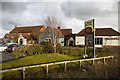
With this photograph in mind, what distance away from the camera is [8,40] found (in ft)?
112

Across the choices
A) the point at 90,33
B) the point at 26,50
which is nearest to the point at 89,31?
the point at 90,33

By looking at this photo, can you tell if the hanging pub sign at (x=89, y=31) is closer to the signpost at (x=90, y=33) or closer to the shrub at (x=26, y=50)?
the signpost at (x=90, y=33)

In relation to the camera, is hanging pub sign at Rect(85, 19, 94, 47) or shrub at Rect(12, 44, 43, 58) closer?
shrub at Rect(12, 44, 43, 58)

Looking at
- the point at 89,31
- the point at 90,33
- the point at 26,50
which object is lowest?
the point at 26,50

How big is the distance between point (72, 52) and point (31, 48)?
5332 mm

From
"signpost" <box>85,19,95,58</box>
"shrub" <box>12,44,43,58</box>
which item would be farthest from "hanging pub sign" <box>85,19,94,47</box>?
"shrub" <box>12,44,43,58</box>

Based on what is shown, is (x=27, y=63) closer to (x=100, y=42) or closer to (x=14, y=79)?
(x=14, y=79)

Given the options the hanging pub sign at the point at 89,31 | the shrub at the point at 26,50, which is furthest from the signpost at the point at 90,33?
the shrub at the point at 26,50

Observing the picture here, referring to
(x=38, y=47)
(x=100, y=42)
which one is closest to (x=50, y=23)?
(x=38, y=47)

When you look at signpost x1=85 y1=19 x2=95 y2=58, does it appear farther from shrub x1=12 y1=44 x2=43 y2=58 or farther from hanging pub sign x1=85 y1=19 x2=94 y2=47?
shrub x1=12 y1=44 x2=43 y2=58

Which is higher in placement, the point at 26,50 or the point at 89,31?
the point at 89,31

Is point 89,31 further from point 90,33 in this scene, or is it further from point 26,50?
point 26,50

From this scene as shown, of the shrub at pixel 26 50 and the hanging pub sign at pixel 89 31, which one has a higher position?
the hanging pub sign at pixel 89 31

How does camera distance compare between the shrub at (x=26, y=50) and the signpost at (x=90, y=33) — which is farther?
the signpost at (x=90, y=33)
